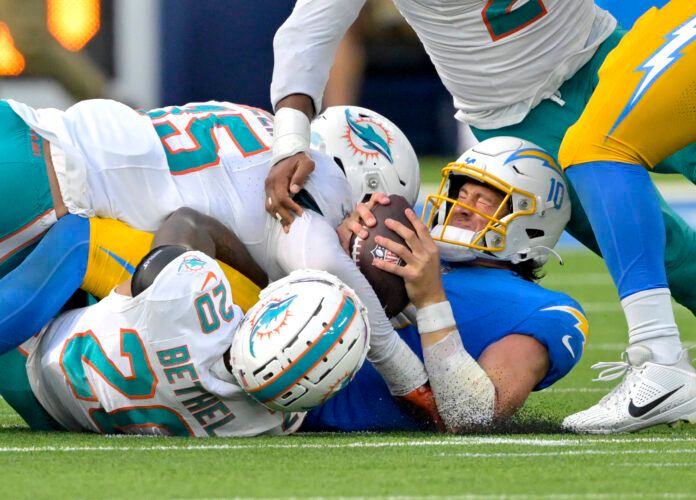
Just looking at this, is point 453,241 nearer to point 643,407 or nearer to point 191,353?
point 643,407

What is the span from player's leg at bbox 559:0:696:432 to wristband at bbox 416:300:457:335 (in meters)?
→ 0.41

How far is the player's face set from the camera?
4594 mm

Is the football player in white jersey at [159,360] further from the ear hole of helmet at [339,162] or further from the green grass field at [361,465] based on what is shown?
the ear hole of helmet at [339,162]

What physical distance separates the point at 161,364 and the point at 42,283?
18.0 inches

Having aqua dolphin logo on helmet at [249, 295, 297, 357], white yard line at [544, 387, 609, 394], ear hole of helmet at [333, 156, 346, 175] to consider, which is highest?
aqua dolphin logo on helmet at [249, 295, 297, 357]

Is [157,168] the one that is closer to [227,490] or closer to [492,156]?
[492,156]

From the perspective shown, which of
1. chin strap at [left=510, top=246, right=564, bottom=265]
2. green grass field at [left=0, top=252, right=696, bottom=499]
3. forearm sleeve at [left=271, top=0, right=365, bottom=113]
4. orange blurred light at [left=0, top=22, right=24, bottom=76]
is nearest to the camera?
green grass field at [left=0, top=252, right=696, bottom=499]

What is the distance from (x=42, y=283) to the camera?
13.8 ft

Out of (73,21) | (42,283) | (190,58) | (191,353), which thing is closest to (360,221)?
(191,353)

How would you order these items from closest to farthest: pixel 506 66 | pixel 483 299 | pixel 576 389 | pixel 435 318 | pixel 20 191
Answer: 1. pixel 435 318
2. pixel 20 191
3. pixel 483 299
4. pixel 506 66
5. pixel 576 389

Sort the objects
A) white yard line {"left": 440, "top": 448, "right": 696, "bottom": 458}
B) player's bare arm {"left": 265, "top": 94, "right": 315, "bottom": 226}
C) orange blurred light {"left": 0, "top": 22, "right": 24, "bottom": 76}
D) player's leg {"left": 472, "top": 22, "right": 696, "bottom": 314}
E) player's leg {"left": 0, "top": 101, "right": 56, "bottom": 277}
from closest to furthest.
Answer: white yard line {"left": 440, "top": 448, "right": 696, "bottom": 458}
player's leg {"left": 0, "top": 101, "right": 56, "bottom": 277}
player's bare arm {"left": 265, "top": 94, "right": 315, "bottom": 226}
player's leg {"left": 472, "top": 22, "right": 696, "bottom": 314}
orange blurred light {"left": 0, "top": 22, "right": 24, "bottom": 76}

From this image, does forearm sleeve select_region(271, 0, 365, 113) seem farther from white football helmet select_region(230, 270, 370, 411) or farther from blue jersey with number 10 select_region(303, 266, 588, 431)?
white football helmet select_region(230, 270, 370, 411)

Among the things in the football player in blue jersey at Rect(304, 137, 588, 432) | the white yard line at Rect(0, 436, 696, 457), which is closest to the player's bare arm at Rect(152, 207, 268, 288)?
the football player in blue jersey at Rect(304, 137, 588, 432)

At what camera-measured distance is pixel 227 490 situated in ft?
10.7
